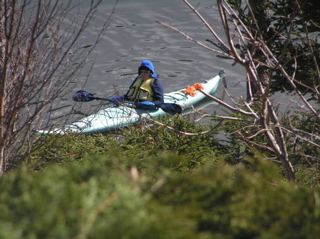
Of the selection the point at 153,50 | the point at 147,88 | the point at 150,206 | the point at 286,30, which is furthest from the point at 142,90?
the point at 150,206

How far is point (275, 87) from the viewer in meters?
6.50

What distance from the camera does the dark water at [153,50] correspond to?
632 inches

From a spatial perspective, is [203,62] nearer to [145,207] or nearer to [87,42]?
[87,42]

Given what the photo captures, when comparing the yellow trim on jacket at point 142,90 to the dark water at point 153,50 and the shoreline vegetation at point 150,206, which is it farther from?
the shoreline vegetation at point 150,206

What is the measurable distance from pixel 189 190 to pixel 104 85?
14032 millimetres

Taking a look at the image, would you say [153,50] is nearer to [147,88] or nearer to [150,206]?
[147,88]

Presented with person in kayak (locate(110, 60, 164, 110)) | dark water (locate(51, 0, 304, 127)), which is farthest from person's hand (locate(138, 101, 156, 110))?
dark water (locate(51, 0, 304, 127))

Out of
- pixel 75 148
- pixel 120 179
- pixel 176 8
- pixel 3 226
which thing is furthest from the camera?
pixel 176 8

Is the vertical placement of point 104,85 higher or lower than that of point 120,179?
lower

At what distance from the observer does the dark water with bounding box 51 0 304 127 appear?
16.1 meters

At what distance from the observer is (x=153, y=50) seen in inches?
725

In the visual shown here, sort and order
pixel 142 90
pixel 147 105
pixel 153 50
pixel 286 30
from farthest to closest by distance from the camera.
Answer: pixel 153 50, pixel 142 90, pixel 147 105, pixel 286 30

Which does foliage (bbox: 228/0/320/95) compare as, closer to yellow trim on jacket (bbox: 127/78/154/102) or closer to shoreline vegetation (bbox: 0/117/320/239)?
shoreline vegetation (bbox: 0/117/320/239)

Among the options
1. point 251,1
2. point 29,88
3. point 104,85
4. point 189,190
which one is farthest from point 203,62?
point 189,190
